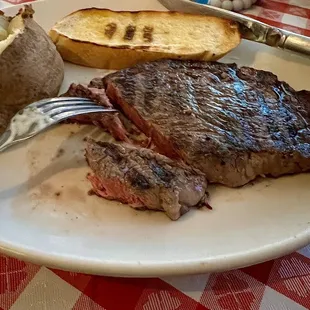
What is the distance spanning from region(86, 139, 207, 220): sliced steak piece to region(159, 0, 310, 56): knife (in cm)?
70

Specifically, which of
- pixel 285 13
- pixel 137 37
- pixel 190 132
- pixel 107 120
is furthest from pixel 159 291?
pixel 285 13

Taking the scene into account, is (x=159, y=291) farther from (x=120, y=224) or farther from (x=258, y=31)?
(x=258, y=31)

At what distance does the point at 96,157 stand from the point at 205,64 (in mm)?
507

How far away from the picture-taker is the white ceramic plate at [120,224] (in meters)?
0.98

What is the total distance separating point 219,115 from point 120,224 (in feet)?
1.35

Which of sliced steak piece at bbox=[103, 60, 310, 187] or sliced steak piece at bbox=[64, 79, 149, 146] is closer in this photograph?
sliced steak piece at bbox=[103, 60, 310, 187]

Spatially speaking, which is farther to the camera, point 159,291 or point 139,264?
point 159,291

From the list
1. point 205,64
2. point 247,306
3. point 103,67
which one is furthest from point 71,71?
point 247,306

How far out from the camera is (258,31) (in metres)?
1.69

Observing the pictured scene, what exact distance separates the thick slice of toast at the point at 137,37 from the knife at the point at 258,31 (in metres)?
0.04

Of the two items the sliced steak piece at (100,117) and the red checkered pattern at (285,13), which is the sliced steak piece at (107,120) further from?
the red checkered pattern at (285,13)

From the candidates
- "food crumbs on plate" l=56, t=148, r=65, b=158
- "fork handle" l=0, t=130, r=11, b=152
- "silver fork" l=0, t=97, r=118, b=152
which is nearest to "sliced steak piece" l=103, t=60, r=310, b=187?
"silver fork" l=0, t=97, r=118, b=152

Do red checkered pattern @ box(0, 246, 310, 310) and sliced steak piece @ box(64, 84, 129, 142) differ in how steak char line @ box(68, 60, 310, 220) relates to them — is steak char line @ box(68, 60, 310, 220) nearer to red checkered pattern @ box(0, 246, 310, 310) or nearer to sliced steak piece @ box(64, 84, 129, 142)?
sliced steak piece @ box(64, 84, 129, 142)

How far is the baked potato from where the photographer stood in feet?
4.27
